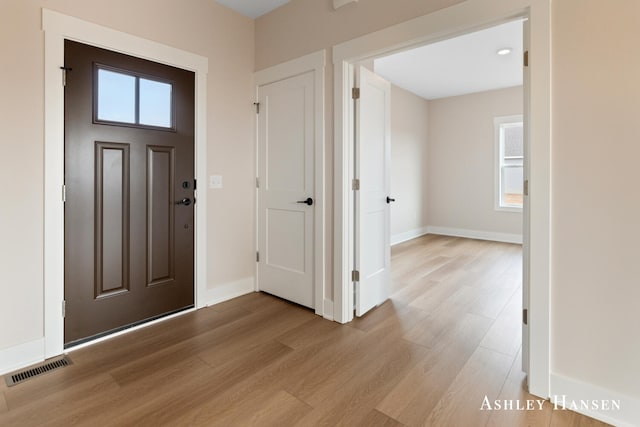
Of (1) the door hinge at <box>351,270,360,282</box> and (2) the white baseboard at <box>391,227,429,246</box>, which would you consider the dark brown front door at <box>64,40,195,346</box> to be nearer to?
(1) the door hinge at <box>351,270,360,282</box>

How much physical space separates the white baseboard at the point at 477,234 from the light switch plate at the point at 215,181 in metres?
5.38

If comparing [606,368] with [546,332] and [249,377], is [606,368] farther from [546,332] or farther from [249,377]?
[249,377]

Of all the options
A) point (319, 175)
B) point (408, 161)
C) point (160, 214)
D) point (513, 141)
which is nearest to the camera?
point (160, 214)

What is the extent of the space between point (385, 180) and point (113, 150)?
2.28 metres

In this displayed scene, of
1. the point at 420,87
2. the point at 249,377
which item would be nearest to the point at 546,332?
the point at 249,377

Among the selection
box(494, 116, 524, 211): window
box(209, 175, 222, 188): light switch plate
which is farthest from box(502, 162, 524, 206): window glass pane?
box(209, 175, 222, 188): light switch plate

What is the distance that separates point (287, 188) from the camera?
3.03 metres

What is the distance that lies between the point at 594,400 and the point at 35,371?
3.14m

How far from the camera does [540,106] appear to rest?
1.66 meters

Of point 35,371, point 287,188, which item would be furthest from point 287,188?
point 35,371

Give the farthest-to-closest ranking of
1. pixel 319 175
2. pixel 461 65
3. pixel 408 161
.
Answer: pixel 408 161, pixel 461 65, pixel 319 175

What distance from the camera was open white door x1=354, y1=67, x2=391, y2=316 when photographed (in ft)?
8.68

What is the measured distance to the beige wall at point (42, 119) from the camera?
6.35 feet

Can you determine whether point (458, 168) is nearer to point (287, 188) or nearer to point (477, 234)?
point (477, 234)
